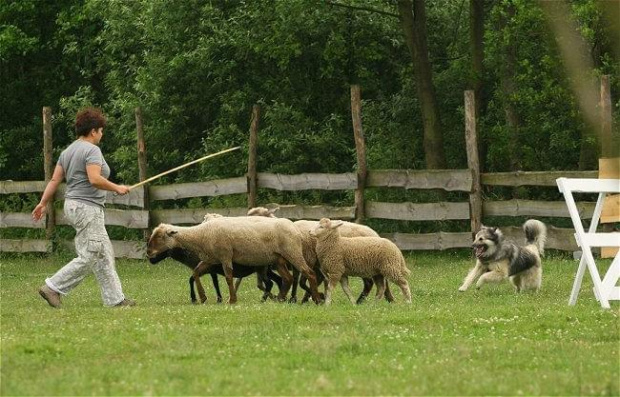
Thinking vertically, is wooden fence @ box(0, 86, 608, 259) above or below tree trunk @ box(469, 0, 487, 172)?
below

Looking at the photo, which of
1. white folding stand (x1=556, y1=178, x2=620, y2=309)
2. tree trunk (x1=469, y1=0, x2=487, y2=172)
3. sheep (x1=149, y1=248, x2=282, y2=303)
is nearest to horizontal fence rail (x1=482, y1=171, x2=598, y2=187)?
tree trunk (x1=469, y1=0, x2=487, y2=172)

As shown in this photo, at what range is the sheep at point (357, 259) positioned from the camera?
1502 centimetres

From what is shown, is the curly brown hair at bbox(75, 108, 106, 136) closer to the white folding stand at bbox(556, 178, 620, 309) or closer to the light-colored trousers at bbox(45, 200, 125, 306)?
the light-colored trousers at bbox(45, 200, 125, 306)

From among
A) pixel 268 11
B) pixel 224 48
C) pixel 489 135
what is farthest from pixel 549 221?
pixel 224 48

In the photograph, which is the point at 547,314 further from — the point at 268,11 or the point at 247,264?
the point at 268,11

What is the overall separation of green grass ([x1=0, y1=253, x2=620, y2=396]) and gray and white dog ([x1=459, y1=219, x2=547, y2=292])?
1.21m

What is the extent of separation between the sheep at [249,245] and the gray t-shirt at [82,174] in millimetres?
1540

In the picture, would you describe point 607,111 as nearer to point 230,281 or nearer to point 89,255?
point 230,281

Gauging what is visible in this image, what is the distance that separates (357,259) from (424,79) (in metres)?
13.3

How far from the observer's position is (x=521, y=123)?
28.7m

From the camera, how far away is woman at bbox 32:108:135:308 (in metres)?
14.3

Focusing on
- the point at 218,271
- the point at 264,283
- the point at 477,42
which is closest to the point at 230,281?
the point at 218,271

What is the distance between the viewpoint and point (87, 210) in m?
14.4

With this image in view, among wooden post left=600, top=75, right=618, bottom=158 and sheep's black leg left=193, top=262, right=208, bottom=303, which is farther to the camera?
wooden post left=600, top=75, right=618, bottom=158
